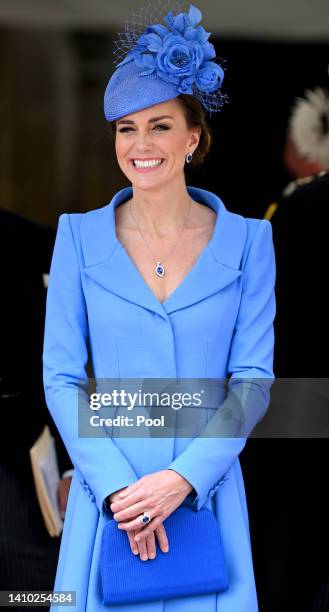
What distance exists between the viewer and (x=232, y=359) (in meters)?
2.24

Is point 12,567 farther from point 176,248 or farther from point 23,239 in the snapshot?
point 176,248

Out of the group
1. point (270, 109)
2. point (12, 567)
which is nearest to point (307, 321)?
point (12, 567)

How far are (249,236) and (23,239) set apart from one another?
43.0 inches

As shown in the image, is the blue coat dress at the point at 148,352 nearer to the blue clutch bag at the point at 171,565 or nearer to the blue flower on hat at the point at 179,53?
the blue clutch bag at the point at 171,565

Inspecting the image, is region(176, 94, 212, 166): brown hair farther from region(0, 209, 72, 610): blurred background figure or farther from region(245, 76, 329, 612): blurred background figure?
region(0, 209, 72, 610): blurred background figure

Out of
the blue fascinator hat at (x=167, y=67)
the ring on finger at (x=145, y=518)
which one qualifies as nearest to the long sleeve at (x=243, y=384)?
the ring on finger at (x=145, y=518)

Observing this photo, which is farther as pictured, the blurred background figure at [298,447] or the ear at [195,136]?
the blurred background figure at [298,447]

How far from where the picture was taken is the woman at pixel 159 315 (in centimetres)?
212

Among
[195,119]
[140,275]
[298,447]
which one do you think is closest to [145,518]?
[140,275]

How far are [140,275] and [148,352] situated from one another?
0.58 feet

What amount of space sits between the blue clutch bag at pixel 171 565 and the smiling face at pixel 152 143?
72cm

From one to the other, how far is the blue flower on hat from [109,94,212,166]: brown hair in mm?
43

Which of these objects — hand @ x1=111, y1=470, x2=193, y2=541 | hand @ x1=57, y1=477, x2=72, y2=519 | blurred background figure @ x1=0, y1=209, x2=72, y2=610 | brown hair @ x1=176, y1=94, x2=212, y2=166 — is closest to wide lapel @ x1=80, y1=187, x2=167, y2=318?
brown hair @ x1=176, y1=94, x2=212, y2=166

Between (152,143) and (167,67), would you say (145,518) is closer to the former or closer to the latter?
(152,143)
